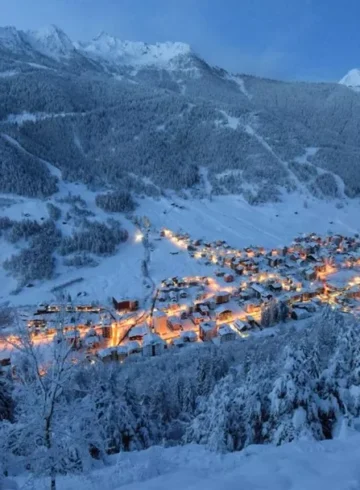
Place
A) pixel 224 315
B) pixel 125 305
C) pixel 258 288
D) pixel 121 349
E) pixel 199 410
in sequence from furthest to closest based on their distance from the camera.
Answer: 1. pixel 258 288
2. pixel 125 305
3. pixel 224 315
4. pixel 121 349
5. pixel 199 410

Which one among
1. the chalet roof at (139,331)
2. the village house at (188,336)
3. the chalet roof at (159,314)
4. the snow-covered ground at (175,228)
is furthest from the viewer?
the snow-covered ground at (175,228)

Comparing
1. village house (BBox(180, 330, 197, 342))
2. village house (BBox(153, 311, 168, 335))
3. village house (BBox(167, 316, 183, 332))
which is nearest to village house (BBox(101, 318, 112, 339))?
village house (BBox(153, 311, 168, 335))

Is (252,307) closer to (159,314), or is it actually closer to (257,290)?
(257,290)

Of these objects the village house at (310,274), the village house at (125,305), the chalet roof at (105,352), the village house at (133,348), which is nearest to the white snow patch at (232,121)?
the village house at (310,274)

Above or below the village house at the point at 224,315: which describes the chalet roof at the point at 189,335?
below

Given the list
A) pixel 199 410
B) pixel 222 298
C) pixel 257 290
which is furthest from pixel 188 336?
pixel 199 410

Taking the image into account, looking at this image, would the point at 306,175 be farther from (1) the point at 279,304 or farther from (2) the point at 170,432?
(2) the point at 170,432

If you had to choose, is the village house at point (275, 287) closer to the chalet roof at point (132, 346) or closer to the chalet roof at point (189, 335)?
the chalet roof at point (189, 335)
